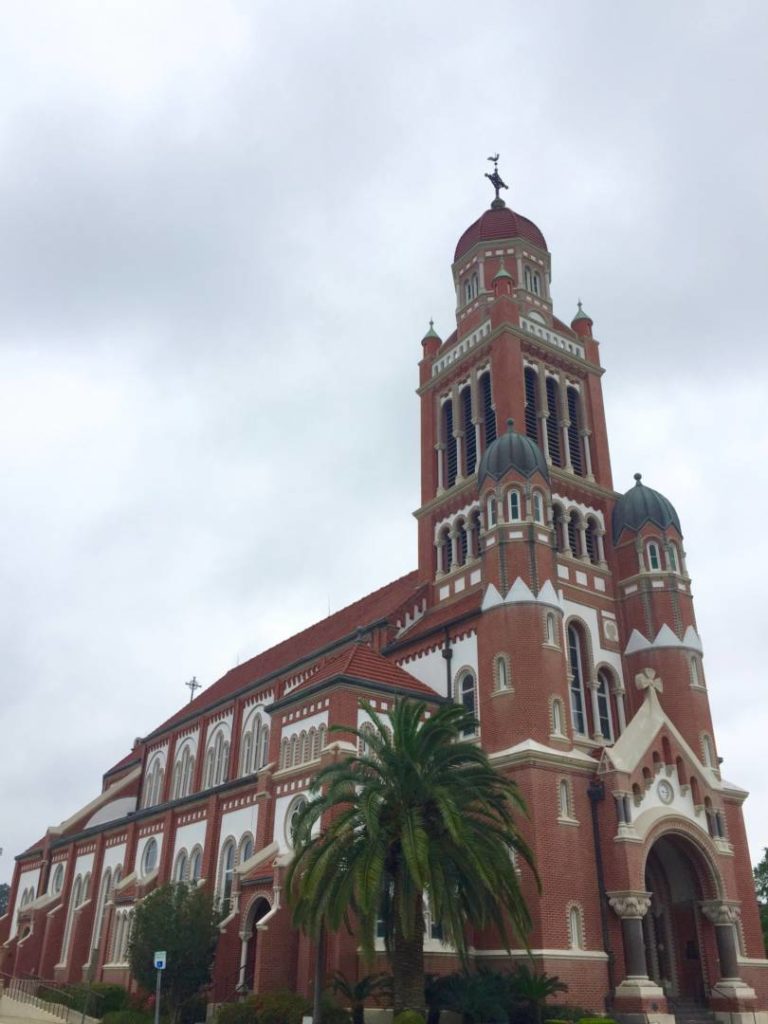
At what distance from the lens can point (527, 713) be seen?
31641 mm

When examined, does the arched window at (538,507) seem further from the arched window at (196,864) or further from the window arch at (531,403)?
the arched window at (196,864)

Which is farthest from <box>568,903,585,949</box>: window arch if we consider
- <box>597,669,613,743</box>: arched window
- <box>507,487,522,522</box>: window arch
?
<box>507,487,522,522</box>: window arch

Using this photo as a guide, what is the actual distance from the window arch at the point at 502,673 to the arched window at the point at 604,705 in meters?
5.05

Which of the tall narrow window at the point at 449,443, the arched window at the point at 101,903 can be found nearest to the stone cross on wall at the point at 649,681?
the tall narrow window at the point at 449,443

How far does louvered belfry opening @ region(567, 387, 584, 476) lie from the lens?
139ft

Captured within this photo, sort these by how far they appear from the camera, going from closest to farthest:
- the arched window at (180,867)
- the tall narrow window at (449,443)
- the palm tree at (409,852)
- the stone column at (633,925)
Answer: the palm tree at (409,852) → the stone column at (633,925) → the arched window at (180,867) → the tall narrow window at (449,443)

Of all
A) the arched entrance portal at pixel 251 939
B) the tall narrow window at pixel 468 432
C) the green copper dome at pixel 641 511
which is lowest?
the arched entrance portal at pixel 251 939

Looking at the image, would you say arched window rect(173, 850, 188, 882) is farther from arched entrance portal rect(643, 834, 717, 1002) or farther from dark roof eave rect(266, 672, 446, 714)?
arched entrance portal rect(643, 834, 717, 1002)

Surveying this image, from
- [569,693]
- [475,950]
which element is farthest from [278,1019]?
[569,693]

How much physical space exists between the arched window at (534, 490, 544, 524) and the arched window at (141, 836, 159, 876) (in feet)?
79.9

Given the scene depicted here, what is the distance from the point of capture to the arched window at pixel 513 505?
3600cm

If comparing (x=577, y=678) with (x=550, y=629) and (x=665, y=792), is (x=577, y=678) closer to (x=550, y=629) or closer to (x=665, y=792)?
(x=550, y=629)

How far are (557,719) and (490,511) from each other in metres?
8.58

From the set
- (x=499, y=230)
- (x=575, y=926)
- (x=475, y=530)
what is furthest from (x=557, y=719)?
(x=499, y=230)
